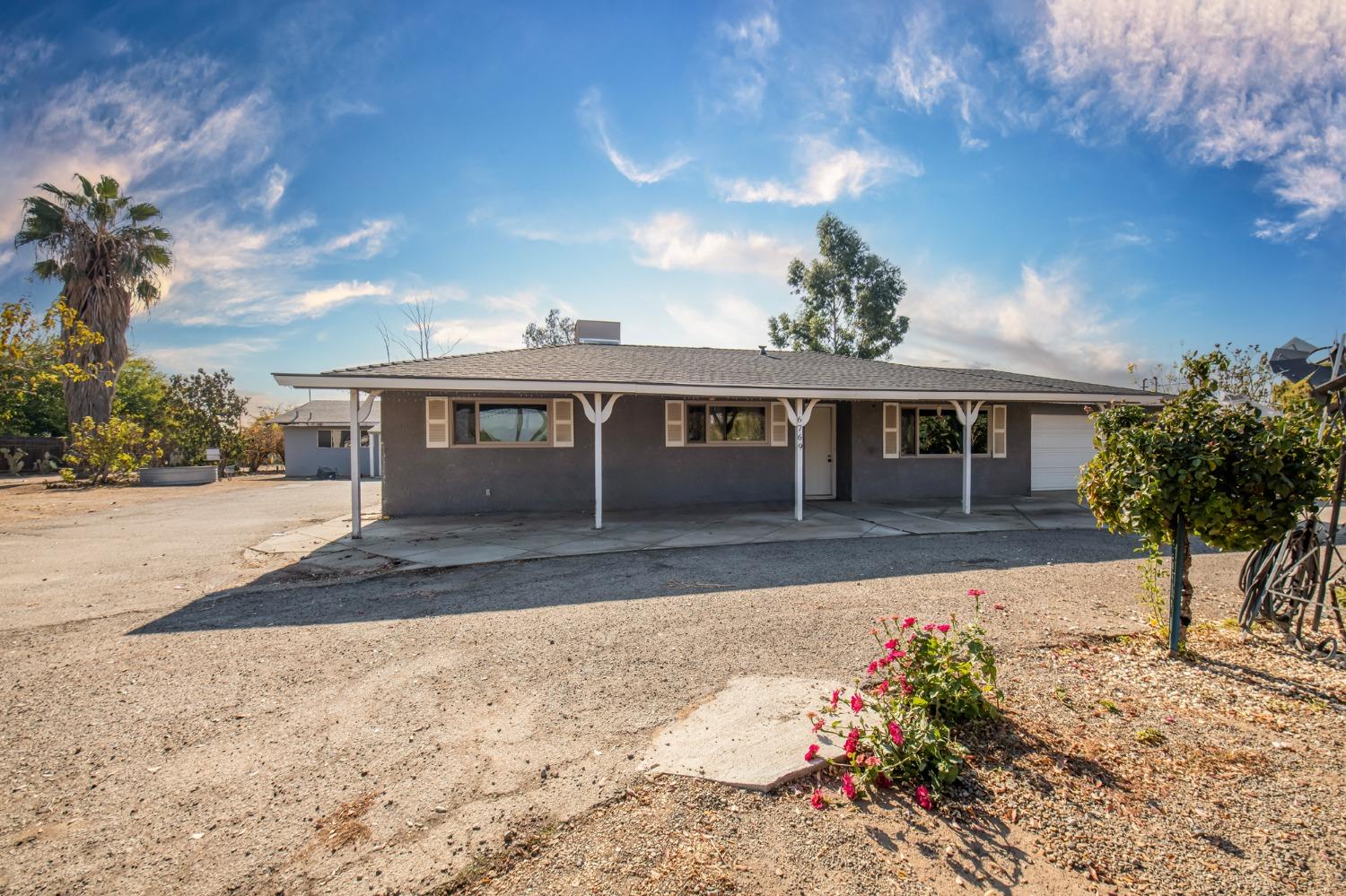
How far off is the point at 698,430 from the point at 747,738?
381 inches

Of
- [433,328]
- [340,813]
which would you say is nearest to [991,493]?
[340,813]

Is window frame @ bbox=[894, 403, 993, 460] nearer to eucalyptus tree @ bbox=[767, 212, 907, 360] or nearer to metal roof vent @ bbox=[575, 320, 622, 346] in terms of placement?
metal roof vent @ bbox=[575, 320, 622, 346]

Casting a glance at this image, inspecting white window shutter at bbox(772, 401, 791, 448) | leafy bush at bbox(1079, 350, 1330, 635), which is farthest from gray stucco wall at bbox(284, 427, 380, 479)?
leafy bush at bbox(1079, 350, 1330, 635)

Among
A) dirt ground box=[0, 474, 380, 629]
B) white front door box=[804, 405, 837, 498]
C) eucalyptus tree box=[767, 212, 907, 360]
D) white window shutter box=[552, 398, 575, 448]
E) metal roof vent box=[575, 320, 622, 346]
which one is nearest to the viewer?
dirt ground box=[0, 474, 380, 629]

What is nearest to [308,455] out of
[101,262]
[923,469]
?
[101,262]

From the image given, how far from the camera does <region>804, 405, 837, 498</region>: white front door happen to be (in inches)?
518

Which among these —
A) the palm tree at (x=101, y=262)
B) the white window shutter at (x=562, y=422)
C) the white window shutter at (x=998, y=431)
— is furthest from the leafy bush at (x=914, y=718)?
the palm tree at (x=101, y=262)

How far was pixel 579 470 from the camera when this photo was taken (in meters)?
11.6

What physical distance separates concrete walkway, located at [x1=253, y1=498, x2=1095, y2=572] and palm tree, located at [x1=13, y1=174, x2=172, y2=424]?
16.8 metres

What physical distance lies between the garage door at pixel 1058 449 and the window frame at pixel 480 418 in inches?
435

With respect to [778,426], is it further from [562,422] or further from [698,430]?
[562,422]

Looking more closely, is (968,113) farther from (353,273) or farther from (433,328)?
(433,328)

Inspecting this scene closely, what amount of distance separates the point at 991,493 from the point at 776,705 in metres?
12.2

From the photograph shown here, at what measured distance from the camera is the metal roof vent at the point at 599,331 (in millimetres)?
16031
